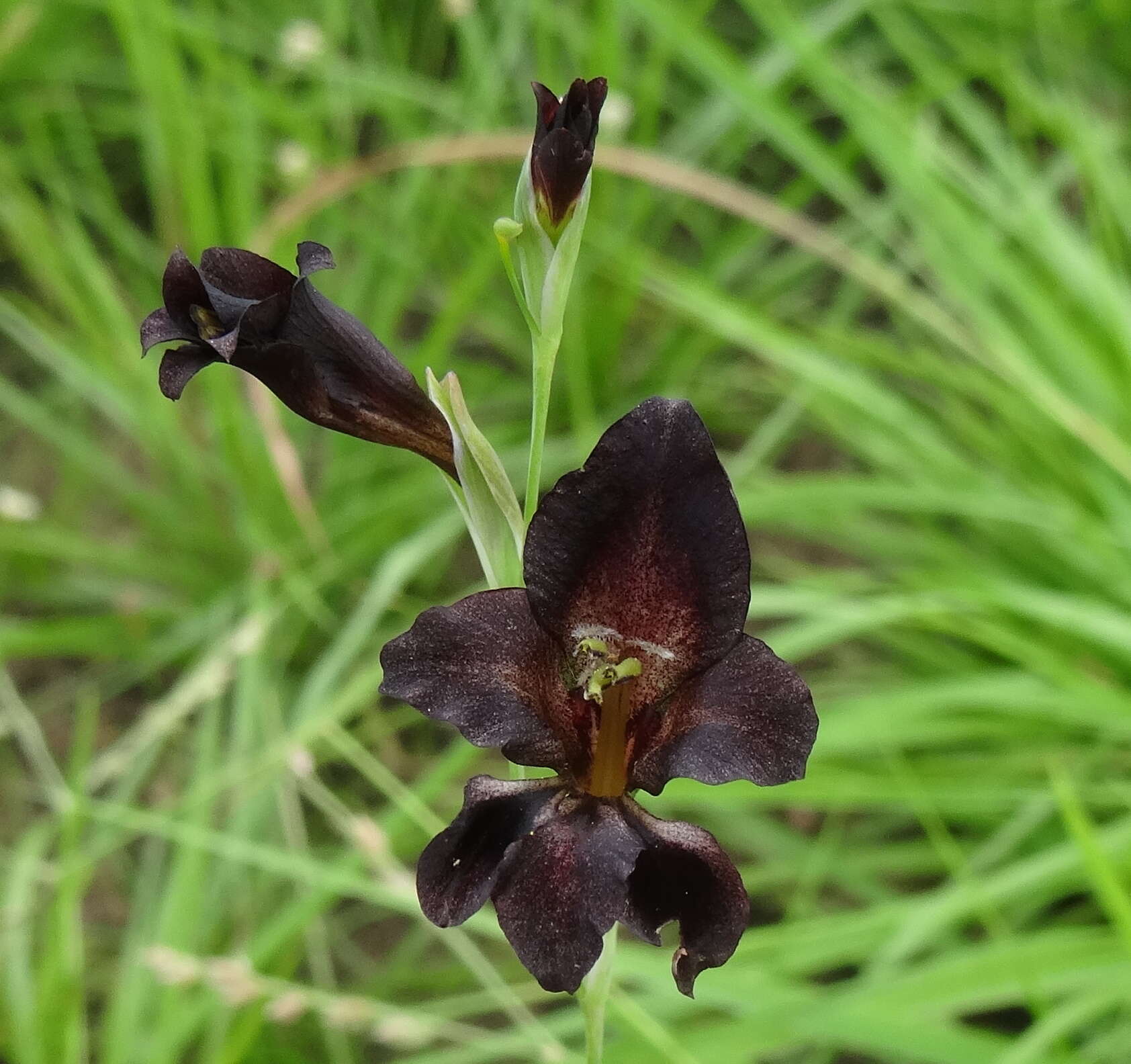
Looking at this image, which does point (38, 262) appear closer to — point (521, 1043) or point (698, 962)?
point (521, 1043)

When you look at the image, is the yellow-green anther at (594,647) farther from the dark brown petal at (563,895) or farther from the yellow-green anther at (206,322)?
the yellow-green anther at (206,322)

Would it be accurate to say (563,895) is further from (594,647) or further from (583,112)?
(583,112)

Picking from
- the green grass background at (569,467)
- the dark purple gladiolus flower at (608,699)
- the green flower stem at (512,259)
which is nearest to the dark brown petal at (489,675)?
the dark purple gladiolus flower at (608,699)

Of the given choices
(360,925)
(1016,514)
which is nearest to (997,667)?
(1016,514)

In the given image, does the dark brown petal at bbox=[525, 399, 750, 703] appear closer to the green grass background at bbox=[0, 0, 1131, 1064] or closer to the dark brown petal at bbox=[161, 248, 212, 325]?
the dark brown petal at bbox=[161, 248, 212, 325]

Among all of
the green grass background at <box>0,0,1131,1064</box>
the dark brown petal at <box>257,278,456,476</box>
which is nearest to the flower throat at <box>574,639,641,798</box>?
the dark brown petal at <box>257,278,456,476</box>

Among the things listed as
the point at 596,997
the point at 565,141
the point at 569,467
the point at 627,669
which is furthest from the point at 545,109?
the point at 569,467

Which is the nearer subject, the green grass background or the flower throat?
the flower throat
